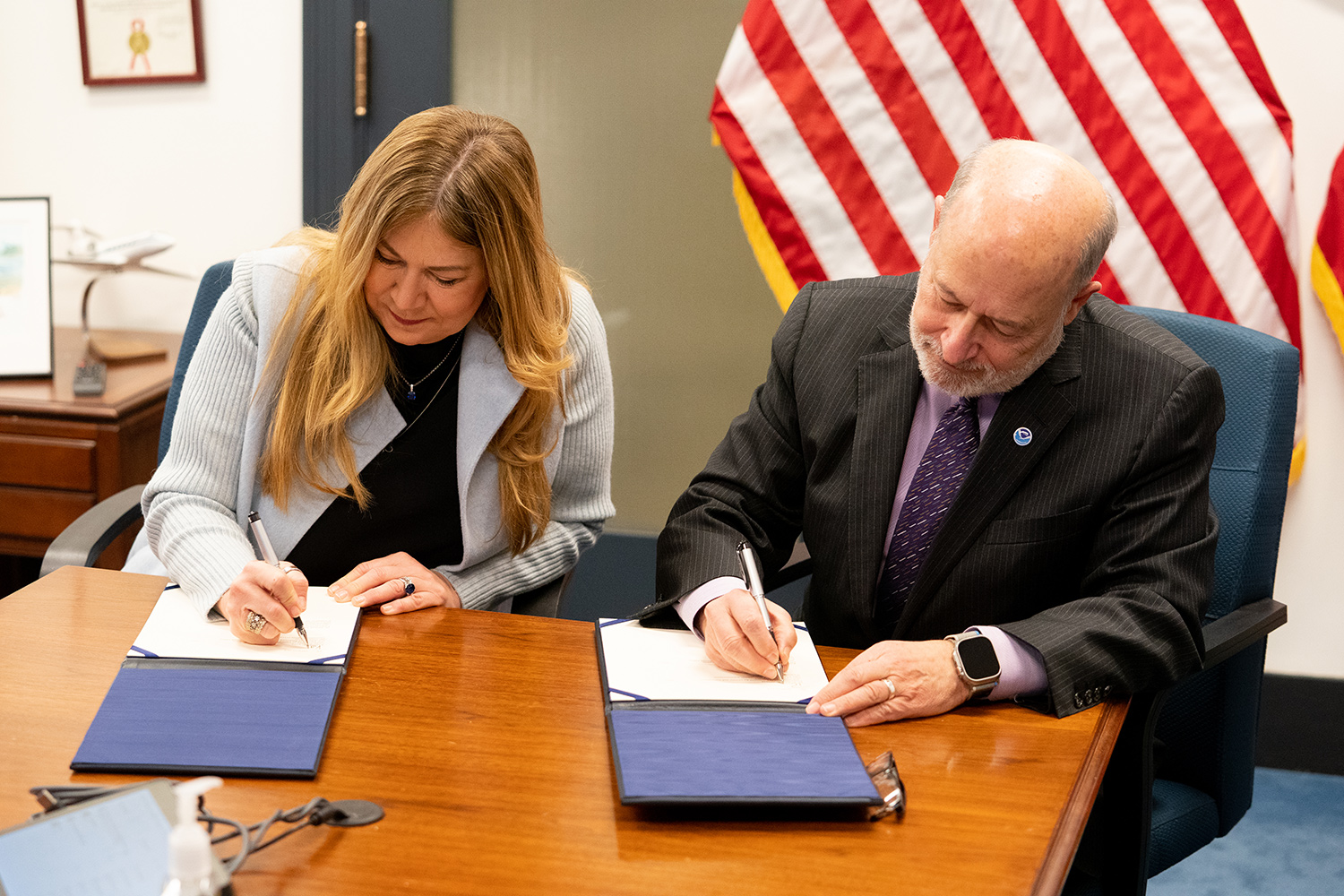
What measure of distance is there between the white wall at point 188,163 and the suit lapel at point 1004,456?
157 cm

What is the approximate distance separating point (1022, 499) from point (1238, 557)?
45 cm

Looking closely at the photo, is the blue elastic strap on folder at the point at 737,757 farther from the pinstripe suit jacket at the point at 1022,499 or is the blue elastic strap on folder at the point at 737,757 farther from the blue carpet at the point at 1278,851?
the blue carpet at the point at 1278,851

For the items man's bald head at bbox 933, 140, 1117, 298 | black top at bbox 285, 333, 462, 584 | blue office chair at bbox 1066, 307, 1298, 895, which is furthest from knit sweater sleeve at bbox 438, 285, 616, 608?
blue office chair at bbox 1066, 307, 1298, 895

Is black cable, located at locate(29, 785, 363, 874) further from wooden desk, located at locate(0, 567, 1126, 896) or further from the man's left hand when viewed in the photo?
the man's left hand

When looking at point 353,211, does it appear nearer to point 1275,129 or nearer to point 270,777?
point 270,777

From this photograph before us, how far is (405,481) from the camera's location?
1.94 metres

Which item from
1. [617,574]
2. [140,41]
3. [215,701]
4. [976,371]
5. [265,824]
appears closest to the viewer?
[265,824]

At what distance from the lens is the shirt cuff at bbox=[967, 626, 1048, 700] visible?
1.45m

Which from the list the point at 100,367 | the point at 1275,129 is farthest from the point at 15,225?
the point at 1275,129

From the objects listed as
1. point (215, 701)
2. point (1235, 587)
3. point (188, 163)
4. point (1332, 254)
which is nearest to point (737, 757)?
point (215, 701)

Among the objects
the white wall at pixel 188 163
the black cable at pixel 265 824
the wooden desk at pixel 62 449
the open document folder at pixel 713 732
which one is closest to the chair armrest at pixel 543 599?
the open document folder at pixel 713 732

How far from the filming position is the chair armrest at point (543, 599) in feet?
6.41

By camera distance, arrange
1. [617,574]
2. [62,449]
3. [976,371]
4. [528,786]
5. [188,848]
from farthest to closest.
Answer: [617,574], [62,449], [976,371], [528,786], [188,848]

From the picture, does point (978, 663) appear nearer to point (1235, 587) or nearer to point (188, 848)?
point (1235, 587)
